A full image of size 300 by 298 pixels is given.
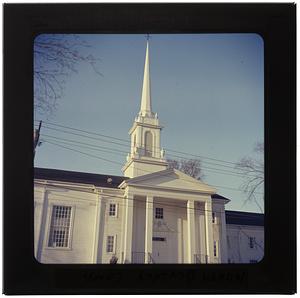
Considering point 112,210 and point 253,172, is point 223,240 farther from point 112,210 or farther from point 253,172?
point 112,210

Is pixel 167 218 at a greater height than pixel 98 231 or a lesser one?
greater

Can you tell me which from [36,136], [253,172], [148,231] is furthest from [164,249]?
[36,136]

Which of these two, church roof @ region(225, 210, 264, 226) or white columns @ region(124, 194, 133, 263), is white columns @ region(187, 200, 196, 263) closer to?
church roof @ region(225, 210, 264, 226)

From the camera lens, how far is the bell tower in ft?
18.6

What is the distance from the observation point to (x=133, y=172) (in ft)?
19.4

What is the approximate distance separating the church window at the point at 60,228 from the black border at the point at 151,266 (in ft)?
1.18

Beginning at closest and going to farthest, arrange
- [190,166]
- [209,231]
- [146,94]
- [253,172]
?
[253,172] → [146,94] → [190,166] → [209,231]

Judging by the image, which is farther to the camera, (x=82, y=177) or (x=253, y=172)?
(x=82, y=177)

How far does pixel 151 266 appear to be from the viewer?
5.27 meters

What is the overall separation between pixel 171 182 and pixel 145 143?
66cm

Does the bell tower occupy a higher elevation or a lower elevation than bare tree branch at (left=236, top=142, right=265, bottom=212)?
higher

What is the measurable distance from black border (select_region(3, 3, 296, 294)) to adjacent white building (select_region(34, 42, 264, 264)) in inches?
7.6

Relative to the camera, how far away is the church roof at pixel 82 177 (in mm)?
5496

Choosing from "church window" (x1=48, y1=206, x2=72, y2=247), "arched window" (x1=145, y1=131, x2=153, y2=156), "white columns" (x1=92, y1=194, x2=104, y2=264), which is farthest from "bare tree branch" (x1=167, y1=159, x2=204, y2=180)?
"church window" (x1=48, y1=206, x2=72, y2=247)
